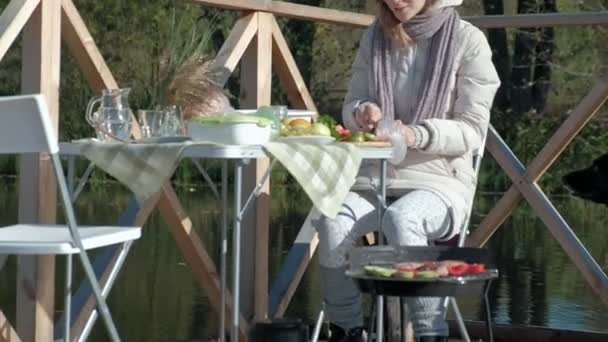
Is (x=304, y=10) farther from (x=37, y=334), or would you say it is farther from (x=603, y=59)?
(x=603, y=59)

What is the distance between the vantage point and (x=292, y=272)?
15.6 ft

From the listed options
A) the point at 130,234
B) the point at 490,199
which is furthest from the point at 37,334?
the point at 490,199

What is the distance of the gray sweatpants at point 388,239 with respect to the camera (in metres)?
3.71

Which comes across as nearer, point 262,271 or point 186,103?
point 186,103

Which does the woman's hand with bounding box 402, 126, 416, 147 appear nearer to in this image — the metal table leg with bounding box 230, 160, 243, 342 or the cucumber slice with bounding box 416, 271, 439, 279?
the metal table leg with bounding box 230, 160, 243, 342

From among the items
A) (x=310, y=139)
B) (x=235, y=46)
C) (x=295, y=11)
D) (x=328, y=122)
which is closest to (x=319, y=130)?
(x=310, y=139)

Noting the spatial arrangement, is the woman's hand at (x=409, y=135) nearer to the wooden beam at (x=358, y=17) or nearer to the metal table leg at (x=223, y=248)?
the metal table leg at (x=223, y=248)

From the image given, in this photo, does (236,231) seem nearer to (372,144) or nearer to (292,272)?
(372,144)

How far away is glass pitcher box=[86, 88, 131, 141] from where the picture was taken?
11.6 ft

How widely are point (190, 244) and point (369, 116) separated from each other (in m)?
0.80

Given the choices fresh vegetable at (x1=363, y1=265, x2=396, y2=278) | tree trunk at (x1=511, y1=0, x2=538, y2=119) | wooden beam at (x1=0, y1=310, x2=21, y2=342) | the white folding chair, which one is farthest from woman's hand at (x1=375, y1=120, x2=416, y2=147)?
tree trunk at (x1=511, y1=0, x2=538, y2=119)

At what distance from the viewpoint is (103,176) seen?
1483 centimetres

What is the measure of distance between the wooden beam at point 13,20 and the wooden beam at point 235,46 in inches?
29.8

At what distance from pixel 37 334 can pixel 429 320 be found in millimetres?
1012
